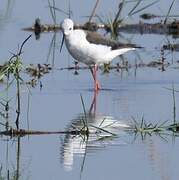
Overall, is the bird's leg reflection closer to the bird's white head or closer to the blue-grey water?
the blue-grey water

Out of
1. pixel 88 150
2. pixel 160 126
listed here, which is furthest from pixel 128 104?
pixel 88 150

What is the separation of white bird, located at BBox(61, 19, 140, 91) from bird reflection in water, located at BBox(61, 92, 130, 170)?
98.5 inches

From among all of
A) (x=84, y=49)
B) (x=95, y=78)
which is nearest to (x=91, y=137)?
(x=95, y=78)

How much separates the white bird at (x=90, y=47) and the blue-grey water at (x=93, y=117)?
22cm

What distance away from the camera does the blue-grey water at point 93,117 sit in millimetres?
7930

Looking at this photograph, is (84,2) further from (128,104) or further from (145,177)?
(145,177)

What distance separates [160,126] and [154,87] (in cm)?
247

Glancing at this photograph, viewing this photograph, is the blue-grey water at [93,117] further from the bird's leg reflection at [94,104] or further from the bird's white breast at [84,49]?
the bird's white breast at [84,49]

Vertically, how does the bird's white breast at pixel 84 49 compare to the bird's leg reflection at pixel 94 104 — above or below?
above

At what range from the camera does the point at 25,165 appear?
8.03m

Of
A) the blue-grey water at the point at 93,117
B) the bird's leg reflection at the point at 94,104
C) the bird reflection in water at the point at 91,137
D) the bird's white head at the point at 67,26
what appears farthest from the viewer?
the bird's white head at the point at 67,26

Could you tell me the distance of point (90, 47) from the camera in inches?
494

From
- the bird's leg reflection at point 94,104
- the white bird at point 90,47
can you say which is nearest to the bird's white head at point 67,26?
the white bird at point 90,47

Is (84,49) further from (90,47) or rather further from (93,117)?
(93,117)
